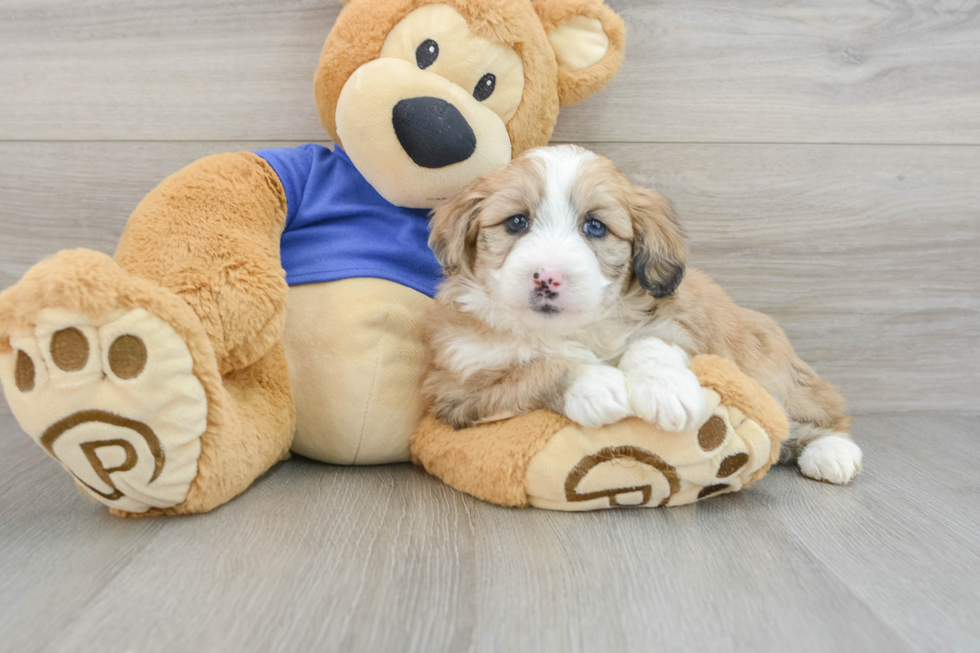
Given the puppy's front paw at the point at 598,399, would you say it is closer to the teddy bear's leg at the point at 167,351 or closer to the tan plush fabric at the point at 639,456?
the tan plush fabric at the point at 639,456

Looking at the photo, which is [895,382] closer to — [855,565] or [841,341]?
[841,341]

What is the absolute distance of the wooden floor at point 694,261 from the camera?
969 mm

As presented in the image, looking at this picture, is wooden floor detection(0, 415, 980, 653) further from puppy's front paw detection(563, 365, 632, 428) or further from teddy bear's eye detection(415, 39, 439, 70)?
teddy bear's eye detection(415, 39, 439, 70)

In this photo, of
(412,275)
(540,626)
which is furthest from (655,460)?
(412,275)

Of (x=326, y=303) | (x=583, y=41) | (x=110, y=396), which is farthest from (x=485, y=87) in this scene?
(x=110, y=396)

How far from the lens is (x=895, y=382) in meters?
1.96

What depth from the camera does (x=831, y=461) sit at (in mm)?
1406

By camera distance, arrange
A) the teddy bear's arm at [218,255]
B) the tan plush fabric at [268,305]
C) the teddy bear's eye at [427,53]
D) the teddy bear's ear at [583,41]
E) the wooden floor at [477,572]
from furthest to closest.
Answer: the teddy bear's ear at [583,41] < the teddy bear's eye at [427,53] < the teddy bear's arm at [218,255] < the tan plush fabric at [268,305] < the wooden floor at [477,572]

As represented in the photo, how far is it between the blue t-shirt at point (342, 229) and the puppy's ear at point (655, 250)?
0.46 meters

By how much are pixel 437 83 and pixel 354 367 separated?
1.91 feet

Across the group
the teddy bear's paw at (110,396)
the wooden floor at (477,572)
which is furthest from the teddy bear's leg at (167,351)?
the wooden floor at (477,572)

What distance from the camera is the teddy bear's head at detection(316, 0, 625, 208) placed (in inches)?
49.9

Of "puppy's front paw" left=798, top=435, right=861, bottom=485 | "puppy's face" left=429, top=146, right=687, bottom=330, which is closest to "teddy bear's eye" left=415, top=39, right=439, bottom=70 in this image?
"puppy's face" left=429, top=146, right=687, bottom=330

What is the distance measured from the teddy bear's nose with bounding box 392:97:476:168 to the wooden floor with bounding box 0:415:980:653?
0.66 metres
